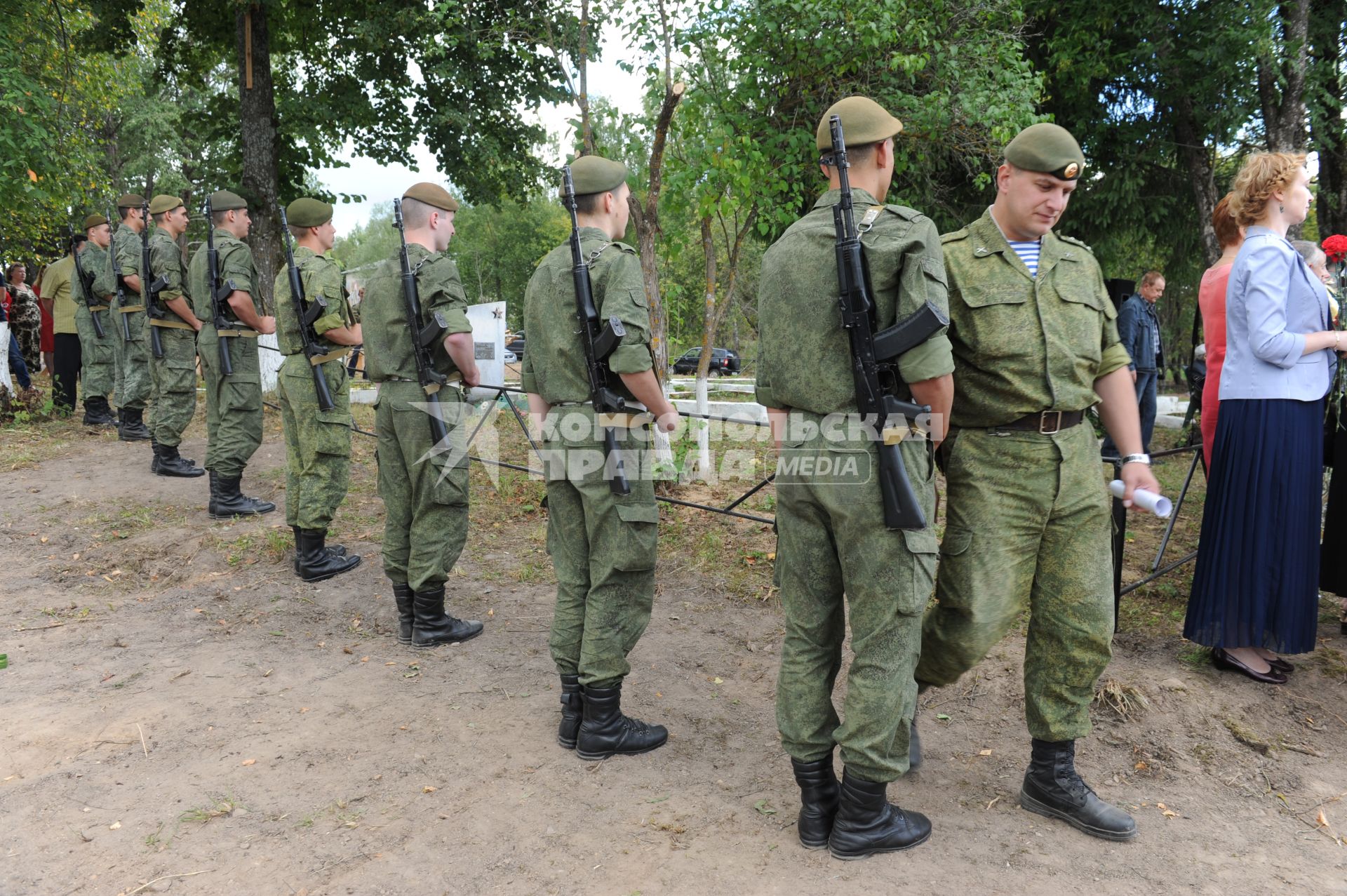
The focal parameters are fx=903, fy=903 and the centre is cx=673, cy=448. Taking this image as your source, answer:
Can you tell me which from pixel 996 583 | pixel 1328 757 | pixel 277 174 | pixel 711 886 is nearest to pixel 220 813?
pixel 711 886

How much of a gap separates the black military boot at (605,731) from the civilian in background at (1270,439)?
2.48 meters

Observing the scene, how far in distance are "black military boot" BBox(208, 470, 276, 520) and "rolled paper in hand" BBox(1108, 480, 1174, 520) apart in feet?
20.3

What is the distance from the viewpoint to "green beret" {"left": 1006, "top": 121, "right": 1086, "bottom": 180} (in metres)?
2.79

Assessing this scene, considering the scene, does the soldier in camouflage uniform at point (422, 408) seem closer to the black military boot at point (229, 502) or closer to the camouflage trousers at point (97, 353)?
the black military boot at point (229, 502)

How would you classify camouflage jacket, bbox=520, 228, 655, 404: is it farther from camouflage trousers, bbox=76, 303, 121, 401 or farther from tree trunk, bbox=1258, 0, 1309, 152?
tree trunk, bbox=1258, 0, 1309, 152

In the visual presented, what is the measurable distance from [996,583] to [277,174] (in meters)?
12.3

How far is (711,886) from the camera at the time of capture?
271cm

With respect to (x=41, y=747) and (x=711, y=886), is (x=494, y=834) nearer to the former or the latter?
(x=711, y=886)

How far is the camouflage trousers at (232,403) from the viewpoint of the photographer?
6715 millimetres

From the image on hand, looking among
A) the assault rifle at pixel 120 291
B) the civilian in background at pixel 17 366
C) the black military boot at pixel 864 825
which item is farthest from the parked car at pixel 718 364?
the black military boot at pixel 864 825

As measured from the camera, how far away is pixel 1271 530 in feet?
12.3

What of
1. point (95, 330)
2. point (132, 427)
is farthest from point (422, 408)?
point (95, 330)

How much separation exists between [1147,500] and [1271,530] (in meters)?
1.50

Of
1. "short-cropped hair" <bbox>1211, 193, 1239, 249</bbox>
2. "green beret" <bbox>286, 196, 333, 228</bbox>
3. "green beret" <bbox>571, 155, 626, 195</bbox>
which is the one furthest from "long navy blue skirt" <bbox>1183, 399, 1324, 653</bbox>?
"green beret" <bbox>286, 196, 333, 228</bbox>
